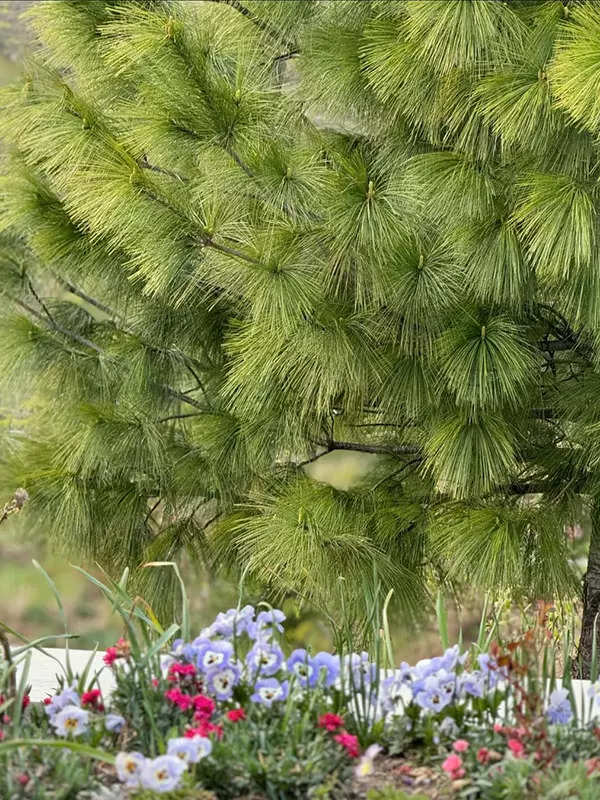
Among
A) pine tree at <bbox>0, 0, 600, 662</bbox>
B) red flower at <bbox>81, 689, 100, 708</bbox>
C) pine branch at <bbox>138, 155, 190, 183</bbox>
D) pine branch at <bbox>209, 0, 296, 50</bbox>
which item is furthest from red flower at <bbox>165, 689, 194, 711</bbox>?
pine branch at <bbox>209, 0, 296, 50</bbox>

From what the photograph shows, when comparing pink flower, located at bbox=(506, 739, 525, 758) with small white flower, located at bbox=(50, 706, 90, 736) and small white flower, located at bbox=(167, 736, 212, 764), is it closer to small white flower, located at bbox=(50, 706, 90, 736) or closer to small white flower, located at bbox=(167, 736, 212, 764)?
small white flower, located at bbox=(167, 736, 212, 764)

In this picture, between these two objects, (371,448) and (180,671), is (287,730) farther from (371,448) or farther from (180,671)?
(371,448)

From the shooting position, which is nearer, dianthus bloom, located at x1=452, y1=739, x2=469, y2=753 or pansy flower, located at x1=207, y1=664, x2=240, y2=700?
dianthus bloom, located at x1=452, y1=739, x2=469, y2=753

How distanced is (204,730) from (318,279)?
128 centimetres

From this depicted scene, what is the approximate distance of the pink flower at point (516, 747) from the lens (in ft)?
3.68

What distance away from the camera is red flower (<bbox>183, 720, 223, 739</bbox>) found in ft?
3.79

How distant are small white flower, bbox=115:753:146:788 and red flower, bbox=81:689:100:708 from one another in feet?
0.69

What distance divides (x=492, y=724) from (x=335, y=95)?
157cm

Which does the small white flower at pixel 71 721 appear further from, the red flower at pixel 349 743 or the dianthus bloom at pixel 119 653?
the red flower at pixel 349 743

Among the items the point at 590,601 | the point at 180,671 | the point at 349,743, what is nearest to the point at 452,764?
the point at 349,743

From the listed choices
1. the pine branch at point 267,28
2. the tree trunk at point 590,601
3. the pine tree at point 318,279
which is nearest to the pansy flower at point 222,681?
the pine tree at point 318,279

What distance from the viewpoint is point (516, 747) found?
1121 millimetres

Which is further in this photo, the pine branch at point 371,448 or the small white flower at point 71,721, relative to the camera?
the pine branch at point 371,448

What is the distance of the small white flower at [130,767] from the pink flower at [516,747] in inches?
15.3
